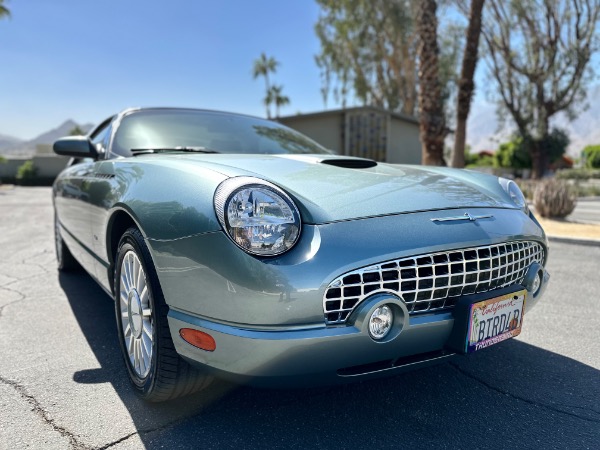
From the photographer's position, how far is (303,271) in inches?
60.0

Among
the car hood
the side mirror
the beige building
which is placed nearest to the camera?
the car hood

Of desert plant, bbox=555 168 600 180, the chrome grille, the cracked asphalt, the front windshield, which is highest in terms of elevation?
the front windshield

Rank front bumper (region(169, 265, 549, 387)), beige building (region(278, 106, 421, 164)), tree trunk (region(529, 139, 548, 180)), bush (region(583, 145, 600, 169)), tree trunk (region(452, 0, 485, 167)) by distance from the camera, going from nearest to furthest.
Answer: front bumper (region(169, 265, 549, 387)), tree trunk (region(452, 0, 485, 167)), beige building (region(278, 106, 421, 164)), tree trunk (region(529, 139, 548, 180)), bush (region(583, 145, 600, 169))

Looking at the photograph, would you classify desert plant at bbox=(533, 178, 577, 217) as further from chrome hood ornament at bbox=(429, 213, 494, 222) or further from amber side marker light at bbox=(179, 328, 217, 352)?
amber side marker light at bbox=(179, 328, 217, 352)

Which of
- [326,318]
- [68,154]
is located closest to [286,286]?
[326,318]

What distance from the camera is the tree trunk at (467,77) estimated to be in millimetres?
10430

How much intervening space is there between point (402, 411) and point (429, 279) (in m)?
0.68

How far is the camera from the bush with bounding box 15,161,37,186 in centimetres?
2830

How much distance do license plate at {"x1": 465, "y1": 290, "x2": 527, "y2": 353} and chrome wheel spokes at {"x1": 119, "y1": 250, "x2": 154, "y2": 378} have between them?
1.27 meters

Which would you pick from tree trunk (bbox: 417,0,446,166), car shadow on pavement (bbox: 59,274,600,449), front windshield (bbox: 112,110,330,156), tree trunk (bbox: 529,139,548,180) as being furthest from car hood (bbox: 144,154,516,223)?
tree trunk (bbox: 529,139,548,180)

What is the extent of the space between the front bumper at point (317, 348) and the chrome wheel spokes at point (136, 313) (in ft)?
0.95

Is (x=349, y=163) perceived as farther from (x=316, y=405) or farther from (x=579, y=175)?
(x=579, y=175)

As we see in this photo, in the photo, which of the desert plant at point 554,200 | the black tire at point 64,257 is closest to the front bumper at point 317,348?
the black tire at point 64,257

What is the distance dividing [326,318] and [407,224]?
486 mm
